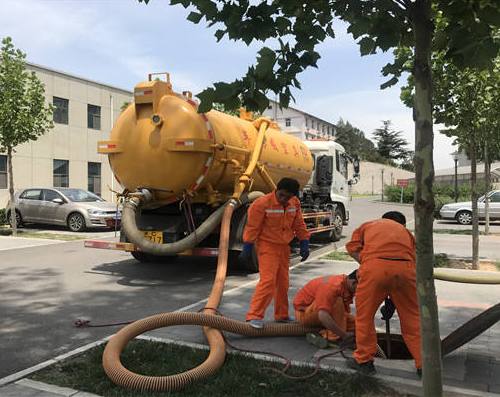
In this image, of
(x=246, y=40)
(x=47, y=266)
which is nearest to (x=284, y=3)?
(x=246, y=40)

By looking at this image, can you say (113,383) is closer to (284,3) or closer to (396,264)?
(396,264)

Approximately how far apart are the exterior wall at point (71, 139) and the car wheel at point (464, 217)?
53.5 ft

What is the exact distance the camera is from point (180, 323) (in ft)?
13.2

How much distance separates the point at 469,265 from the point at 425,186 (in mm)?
7494

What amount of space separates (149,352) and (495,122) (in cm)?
877

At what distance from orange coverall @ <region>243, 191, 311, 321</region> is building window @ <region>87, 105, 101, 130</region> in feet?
69.8

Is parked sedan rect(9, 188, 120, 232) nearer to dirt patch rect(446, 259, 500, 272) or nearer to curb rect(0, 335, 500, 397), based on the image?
dirt patch rect(446, 259, 500, 272)

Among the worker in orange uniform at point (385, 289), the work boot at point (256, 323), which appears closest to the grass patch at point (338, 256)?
the work boot at point (256, 323)

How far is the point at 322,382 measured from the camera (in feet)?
11.1

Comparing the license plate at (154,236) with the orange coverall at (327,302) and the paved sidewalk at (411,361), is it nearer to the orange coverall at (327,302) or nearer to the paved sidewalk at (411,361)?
the paved sidewalk at (411,361)

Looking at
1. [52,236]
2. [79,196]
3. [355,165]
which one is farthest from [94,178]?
[355,165]

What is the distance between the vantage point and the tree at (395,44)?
2.31 metres

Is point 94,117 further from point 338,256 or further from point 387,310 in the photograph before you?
point 387,310

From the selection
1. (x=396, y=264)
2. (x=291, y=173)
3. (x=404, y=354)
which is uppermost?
(x=291, y=173)
